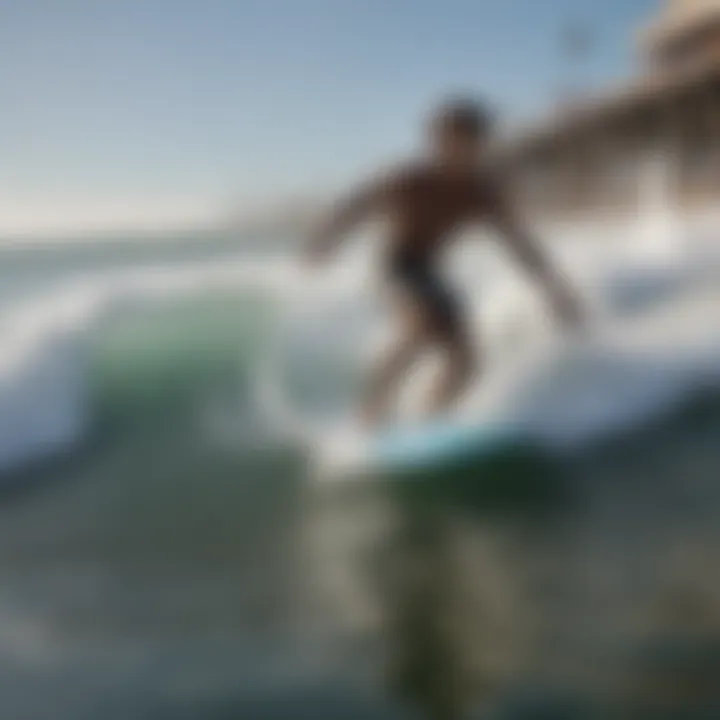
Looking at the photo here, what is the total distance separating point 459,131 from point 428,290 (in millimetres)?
190

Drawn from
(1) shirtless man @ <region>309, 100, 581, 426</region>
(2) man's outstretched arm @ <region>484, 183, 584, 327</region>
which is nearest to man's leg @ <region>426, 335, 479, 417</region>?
(1) shirtless man @ <region>309, 100, 581, 426</region>

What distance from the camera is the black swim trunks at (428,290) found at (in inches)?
49.4

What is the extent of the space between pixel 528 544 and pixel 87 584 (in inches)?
20.6

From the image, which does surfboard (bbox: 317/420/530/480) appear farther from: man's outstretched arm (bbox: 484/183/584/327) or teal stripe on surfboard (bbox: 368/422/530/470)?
man's outstretched arm (bbox: 484/183/584/327)

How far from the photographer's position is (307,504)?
50.3 inches

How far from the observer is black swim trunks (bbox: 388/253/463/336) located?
4.12ft

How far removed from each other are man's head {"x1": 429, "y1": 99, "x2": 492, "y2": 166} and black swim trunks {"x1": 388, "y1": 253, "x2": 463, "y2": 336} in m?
0.13

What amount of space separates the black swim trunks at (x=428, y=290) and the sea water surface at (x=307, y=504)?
0.10 ft

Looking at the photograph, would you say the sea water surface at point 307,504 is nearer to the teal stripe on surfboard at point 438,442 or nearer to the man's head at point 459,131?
the teal stripe on surfboard at point 438,442

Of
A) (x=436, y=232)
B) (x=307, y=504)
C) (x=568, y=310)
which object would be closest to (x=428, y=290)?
(x=436, y=232)

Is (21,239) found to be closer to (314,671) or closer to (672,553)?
(314,671)

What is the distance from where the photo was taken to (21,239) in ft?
4.23

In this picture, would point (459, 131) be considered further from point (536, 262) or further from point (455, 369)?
point (455, 369)

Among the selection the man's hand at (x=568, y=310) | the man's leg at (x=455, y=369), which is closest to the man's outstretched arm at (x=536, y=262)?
the man's hand at (x=568, y=310)
